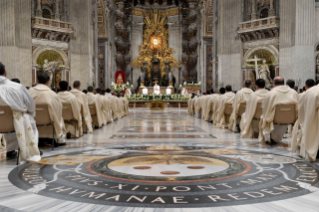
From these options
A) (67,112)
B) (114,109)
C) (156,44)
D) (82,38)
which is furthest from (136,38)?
(67,112)

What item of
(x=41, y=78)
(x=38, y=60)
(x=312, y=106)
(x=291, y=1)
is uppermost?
(x=291, y=1)

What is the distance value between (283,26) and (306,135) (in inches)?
527

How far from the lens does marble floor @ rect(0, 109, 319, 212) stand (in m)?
2.51

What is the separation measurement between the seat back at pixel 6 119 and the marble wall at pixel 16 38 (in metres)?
11.8

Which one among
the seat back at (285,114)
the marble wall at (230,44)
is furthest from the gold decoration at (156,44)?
the seat back at (285,114)

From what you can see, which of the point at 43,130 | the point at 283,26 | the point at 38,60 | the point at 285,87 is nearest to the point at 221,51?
the point at 283,26

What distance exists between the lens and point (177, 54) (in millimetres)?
32969

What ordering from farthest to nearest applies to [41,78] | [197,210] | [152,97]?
[152,97]
[41,78]
[197,210]

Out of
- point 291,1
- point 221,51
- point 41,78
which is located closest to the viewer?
point 41,78

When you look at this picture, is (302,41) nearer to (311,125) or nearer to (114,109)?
(114,109)

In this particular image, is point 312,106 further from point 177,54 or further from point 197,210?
point 177,54

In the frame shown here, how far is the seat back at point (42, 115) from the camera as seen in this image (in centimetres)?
521

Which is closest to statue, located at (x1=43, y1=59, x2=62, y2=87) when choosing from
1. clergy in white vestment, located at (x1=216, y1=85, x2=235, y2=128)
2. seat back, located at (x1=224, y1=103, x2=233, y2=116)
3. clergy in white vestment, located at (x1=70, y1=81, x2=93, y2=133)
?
clergy in white vestment, located at (x1=70, y1=81, x2=93, y2=133)

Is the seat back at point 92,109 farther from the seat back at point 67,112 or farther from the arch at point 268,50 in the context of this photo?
the arch at point 268,50
